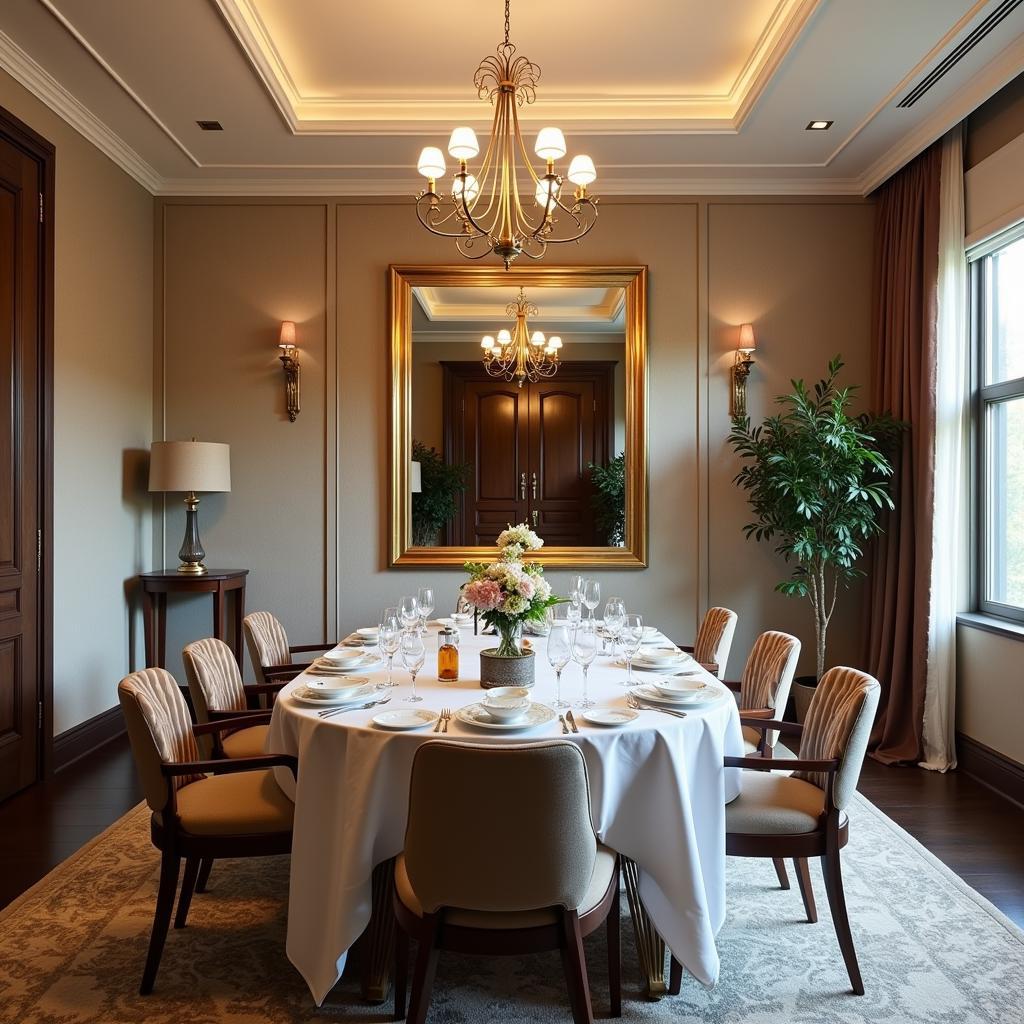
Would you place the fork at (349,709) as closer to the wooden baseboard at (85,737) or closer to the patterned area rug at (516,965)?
the patterned area rug at (516,965)

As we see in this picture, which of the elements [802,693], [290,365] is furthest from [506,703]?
[290,365]

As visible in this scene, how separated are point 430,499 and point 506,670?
2.55 m

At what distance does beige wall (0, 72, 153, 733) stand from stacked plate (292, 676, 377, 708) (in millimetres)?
2329

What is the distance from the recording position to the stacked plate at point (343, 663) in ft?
9.29

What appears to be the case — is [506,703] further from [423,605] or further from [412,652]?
[423,605]

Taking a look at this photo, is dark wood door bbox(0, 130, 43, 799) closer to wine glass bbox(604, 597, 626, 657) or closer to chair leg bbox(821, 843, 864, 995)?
wine glass bbox(604, 597, 626, 657)

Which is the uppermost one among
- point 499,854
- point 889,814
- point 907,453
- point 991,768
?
point 907,453

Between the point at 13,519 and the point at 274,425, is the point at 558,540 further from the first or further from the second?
the point at 13,519

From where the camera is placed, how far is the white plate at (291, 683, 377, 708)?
235cm

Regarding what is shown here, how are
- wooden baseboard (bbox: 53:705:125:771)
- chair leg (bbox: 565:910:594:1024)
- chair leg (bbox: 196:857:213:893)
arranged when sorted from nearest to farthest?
chair leg (bbox: 565:910:594:1024), chair leg (bbox: 196:857:213:893), wooden baseboard (bbox: 53:705:125:771)

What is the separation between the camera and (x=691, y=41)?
153 inches

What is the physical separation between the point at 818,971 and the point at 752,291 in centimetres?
390

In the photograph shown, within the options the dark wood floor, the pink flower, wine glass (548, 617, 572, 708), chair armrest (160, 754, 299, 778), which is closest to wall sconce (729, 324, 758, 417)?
the dark wood floor

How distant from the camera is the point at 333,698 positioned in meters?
2.36
